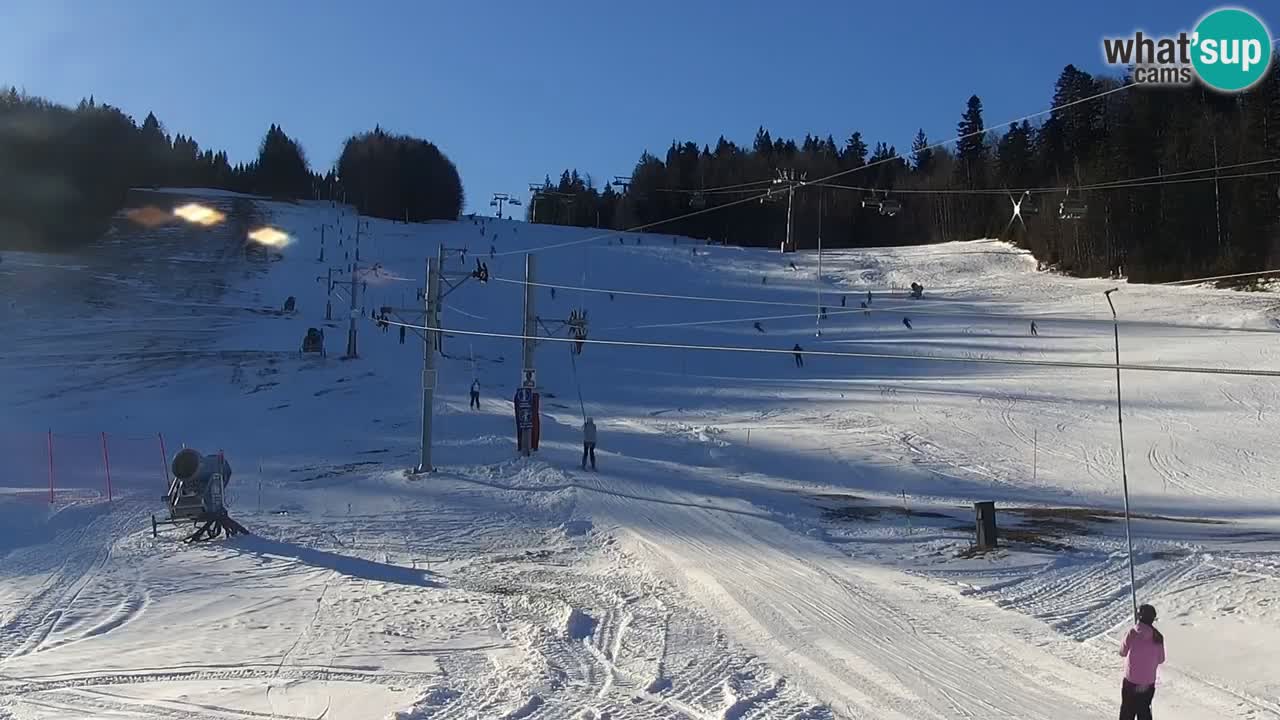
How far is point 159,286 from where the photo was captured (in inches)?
2972

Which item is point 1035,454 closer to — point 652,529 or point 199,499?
point 652,529

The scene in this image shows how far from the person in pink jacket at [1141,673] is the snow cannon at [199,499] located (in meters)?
15.9

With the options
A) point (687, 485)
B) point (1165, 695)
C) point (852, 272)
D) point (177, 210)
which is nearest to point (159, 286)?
point (177, 210)

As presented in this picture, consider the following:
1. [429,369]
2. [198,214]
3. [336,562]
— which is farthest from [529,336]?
[198,214]

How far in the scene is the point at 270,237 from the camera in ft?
333

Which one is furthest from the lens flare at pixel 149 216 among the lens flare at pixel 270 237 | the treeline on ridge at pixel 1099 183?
the treeline on ridge at pixel 1099 183

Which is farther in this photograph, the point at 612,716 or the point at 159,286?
the point at 159,286

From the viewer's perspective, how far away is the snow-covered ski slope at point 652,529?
10211 mm

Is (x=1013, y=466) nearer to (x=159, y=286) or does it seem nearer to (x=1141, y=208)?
(x=1141, y=208)

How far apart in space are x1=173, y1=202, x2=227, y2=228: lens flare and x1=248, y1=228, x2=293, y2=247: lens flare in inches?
264

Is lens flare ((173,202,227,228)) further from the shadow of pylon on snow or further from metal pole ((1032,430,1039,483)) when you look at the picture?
the shadow of pylon on snow

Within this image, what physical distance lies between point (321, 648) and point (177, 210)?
112787mm

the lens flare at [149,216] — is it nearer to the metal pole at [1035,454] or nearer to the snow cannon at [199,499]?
the snow cannon at [199,499]

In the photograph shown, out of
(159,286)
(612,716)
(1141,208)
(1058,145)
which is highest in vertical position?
(1058,145)
